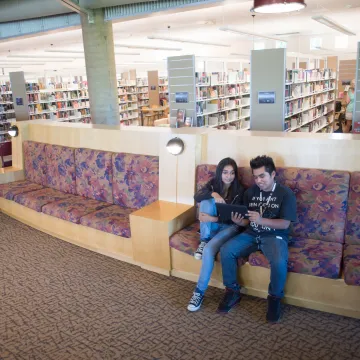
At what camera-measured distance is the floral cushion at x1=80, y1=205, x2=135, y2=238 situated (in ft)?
11.4

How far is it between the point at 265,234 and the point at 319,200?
0.52m

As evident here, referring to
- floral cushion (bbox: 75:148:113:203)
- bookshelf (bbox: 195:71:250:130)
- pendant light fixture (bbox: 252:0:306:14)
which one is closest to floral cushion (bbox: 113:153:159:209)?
floral cushion (bbox: 75:148:113:203)

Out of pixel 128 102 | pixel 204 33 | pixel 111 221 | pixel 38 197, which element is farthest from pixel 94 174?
pixel 128 102

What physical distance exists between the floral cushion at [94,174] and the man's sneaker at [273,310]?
2204 mm

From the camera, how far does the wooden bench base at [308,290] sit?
8.38 feet

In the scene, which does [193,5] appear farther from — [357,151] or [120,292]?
[120,292]

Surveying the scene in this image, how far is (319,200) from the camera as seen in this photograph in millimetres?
2887

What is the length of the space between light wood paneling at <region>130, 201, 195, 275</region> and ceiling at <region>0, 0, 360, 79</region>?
443 centimetres

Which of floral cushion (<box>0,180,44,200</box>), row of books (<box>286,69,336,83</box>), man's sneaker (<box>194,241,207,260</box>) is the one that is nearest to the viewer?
man's sneaker (<box>194,241,207,260</box>)

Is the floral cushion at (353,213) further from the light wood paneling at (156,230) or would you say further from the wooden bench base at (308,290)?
the light wood paneling at (156,230)

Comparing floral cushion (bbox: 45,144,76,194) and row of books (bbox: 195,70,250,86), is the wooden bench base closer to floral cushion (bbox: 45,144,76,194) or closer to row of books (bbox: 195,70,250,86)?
floral cushion (bbox: 45,144,76,194)

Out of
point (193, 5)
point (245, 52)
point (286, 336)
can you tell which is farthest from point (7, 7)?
point (245, 52)

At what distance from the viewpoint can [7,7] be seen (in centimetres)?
798

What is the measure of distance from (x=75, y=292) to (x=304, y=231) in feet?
6.30
